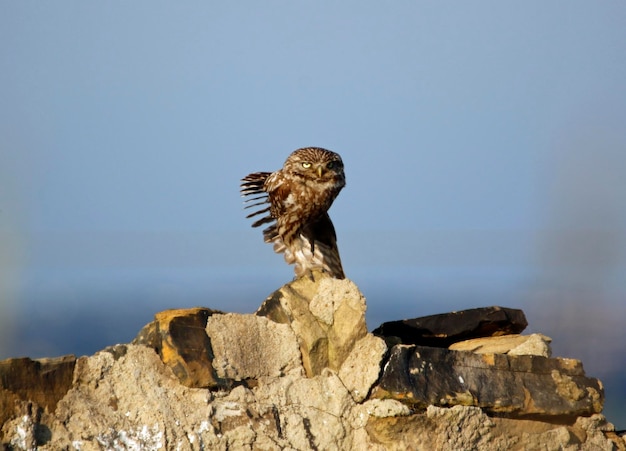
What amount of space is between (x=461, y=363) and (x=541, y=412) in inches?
20.0

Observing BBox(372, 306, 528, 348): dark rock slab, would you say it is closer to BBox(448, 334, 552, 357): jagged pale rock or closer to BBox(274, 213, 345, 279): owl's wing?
BBox(448, 334, 552, 357): jagged pale rock

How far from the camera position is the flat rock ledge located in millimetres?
4605

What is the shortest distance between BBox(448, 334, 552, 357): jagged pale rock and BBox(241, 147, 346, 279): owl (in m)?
2.40

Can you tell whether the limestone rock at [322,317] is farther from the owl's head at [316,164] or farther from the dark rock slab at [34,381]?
the owl's head at [316,164]

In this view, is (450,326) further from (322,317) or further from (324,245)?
(324,245)

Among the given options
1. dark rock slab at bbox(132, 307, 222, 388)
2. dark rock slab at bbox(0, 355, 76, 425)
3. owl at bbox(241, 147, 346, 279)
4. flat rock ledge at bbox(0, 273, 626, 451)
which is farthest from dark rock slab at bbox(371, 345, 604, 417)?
owl at bbox(241, 147, 346, 279)

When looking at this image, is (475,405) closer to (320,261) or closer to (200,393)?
(200,393)

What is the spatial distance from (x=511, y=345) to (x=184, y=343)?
2086 millimetres

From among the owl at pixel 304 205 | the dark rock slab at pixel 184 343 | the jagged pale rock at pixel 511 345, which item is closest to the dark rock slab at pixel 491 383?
the jagged pale rock at pixel 511 345

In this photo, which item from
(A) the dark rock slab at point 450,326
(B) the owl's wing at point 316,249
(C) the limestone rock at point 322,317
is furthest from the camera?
(B) the owl's wing at point 316,249

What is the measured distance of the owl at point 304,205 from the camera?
8547mm

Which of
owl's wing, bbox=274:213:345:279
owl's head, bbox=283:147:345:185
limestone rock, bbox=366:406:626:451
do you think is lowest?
limestone rock, bbox=366:406:626:451

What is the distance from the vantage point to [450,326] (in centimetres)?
613

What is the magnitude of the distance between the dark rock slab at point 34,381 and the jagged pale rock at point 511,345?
227 cm
